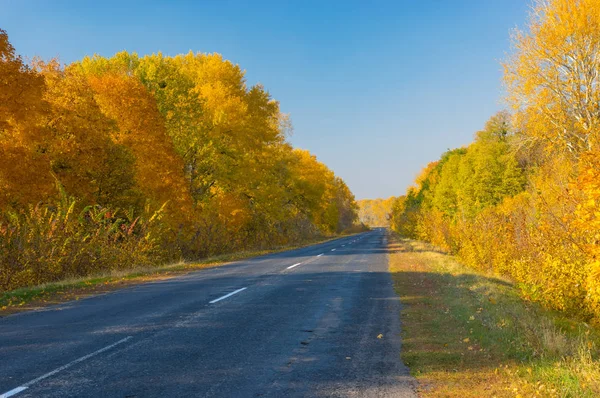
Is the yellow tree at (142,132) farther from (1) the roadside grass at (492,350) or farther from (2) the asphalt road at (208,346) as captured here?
(1) the roadside grass at (492,350)

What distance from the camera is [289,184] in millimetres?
44281

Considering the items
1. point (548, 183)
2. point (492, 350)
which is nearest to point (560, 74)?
point (548, 183)

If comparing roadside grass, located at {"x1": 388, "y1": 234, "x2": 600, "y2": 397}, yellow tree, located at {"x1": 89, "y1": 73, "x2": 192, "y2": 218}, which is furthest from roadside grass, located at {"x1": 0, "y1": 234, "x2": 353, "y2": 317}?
roadside grass, located at {"x1": 388, "y1": 234, "x2": 600, "y2": 397}

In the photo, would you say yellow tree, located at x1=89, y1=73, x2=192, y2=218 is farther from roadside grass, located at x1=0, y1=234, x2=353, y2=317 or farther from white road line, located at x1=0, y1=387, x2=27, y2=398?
white road line, located at x1=0, y1=387, x2=27, y2=398

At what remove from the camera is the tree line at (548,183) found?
33.1 ft

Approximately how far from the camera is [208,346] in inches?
263

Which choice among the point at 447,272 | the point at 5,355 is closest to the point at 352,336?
the point at 5,355

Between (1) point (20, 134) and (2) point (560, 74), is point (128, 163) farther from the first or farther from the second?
(2) point (560, 74)

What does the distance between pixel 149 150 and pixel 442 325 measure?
63.2ft

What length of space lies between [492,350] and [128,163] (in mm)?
19676

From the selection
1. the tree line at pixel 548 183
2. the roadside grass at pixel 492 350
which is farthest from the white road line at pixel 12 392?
the tree line at pixel 548 183

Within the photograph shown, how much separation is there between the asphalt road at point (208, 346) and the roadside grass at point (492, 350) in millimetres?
392

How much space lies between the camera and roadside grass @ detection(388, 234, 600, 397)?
4.99 metres

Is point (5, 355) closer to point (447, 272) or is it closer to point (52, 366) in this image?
point (52, 366)
